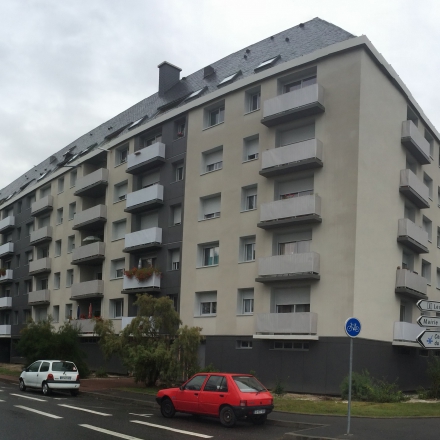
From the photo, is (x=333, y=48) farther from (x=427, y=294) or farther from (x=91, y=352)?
(x=91, y=352)

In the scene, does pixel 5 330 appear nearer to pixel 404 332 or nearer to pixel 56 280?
pixel 56 280

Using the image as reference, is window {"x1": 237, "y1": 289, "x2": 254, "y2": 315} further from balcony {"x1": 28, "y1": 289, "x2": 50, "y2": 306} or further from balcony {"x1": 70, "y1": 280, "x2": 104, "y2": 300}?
balcony {"x1": 28, "y1": 289, "x2": 50, "y2": 306}

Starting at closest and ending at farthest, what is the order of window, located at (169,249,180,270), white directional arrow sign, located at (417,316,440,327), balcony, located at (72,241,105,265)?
1. white directional arrow sign, located at (417,316,440,327)
2. window, located at (169,249,180,270)
3. balcony, located at (72,241,105,265)

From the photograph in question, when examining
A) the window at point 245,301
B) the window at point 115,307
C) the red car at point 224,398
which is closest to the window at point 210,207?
the window at point 245,301

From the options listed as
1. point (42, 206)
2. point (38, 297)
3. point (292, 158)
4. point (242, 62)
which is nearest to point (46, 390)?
point (292, 158)

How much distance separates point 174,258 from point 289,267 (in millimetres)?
9137

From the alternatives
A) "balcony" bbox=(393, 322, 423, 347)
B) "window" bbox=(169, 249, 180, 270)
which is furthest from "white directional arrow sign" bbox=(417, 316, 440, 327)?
"window" bbox=(169, 249, 180, 270)

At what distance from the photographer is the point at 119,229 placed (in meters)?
39.4

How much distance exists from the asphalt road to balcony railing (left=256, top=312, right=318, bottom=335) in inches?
309

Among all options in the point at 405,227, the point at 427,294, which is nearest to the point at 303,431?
the point at 405,227

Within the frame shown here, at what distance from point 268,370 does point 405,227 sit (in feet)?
31.2

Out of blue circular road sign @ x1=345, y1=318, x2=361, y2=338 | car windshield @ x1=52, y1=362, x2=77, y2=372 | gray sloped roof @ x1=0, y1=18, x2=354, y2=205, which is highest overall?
gray sloped roof @ x1=0, y1=18, x2=354, y2=205

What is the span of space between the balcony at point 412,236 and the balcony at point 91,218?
19.5 meters

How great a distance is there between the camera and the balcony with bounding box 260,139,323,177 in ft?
88.3
